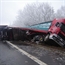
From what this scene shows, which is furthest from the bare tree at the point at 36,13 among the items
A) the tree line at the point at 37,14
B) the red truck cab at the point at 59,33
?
the red truck cab at the point at 59,33

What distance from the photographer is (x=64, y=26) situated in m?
10.6

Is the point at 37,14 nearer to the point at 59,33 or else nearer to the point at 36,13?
the point at 36,13

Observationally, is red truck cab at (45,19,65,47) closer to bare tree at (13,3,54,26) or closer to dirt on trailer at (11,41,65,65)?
dirt on trailer at (11,41,65,65)

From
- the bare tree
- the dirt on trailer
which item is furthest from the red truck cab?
the bare tree

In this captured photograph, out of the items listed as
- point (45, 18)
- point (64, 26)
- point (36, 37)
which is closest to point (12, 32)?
point (36, 37)

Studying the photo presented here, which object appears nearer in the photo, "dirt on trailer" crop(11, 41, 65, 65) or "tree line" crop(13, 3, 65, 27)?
"dirt on trailer" crop(11, 41, 65, 65)

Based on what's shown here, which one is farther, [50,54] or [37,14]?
[37,14]

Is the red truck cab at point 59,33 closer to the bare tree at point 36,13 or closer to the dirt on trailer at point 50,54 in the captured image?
the dirt on trailer at point 50,54

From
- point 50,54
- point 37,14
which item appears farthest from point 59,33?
point 37,14

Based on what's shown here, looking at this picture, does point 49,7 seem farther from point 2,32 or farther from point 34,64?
point 34,64

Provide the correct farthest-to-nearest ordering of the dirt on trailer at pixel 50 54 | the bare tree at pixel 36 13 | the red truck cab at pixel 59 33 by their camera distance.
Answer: the bare tree at pixel 36 13 < the red truck cab at pixel 59 33 < the dirt on trailer at pixel 50 54

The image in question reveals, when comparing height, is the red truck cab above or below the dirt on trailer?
above

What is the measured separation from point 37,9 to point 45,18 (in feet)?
13.7

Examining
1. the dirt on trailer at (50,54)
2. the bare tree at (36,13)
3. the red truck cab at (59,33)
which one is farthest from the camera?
the bare tree at (36,13)
